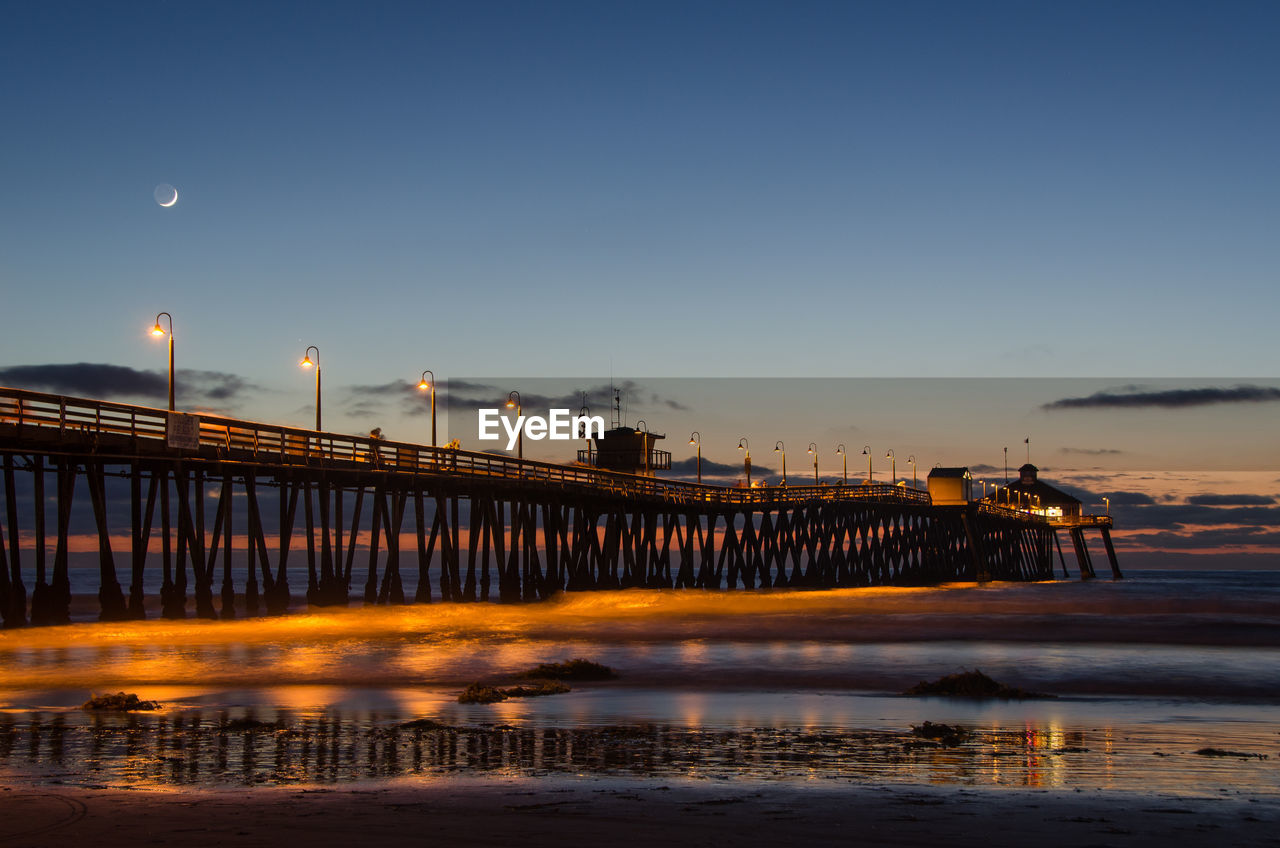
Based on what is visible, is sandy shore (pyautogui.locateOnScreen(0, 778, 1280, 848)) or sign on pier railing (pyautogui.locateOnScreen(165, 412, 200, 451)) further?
sign on pier railing (pyautogui.locateOnScreen(165, 412, 200, 451))

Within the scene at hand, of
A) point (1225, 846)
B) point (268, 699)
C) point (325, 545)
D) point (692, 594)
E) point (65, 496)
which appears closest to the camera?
point (1225, 846)

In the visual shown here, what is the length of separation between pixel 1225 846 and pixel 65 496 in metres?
21.9

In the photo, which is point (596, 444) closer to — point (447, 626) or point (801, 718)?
point (447, 626)

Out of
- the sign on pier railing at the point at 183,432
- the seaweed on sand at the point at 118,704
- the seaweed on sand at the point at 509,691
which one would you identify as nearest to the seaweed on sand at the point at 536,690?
the seaweed on sand at the point at 509,691

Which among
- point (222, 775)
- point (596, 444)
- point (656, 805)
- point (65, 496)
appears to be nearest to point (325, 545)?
point (65, 496)

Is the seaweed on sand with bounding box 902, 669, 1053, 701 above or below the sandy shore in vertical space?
below

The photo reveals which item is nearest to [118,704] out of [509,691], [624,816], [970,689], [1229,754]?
[509,691]

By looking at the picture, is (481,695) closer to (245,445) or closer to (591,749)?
(591,749)

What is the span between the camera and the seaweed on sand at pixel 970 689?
576 inches

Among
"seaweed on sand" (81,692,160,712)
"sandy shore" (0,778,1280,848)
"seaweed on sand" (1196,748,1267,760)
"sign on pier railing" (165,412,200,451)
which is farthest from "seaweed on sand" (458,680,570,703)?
"sign on pier railing" (165,412,200,451)

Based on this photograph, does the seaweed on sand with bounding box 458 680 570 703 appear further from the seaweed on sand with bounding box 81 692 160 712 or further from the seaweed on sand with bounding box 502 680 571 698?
the seaweed on sand with bounding box 81 692 160 712

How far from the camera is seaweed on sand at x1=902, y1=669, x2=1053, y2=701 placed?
1464 cm

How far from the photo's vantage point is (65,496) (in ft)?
74.4

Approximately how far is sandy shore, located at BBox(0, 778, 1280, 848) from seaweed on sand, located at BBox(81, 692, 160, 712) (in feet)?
16.2
